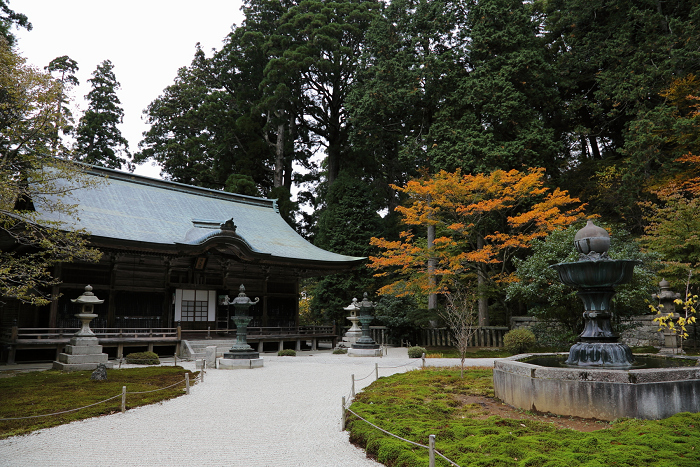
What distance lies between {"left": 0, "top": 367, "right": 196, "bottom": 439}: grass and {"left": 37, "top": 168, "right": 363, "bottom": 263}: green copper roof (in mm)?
6648

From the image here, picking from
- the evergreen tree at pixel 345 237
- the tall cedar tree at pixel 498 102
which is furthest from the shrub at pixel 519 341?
the evergreen tree at pixel 345 237

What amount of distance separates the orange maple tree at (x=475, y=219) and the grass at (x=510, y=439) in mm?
12632

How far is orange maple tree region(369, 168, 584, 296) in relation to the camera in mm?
19422

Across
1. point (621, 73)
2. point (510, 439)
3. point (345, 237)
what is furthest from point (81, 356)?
point (621, 73)

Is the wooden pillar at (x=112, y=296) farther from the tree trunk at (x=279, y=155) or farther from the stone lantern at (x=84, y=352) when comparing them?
the tree trunk at (x=279, y=155)

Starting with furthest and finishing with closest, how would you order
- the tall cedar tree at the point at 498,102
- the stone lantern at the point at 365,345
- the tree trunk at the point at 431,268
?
the tall cedar tree at the point at 498,102
the tree trunk at the point at 431,268
the stone lantern at the point at 365,345

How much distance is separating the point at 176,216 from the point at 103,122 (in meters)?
19.2

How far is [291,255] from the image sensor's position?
23.0 meters

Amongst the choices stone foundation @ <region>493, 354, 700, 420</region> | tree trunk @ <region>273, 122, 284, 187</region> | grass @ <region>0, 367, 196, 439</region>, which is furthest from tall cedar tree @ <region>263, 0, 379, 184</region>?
stone foundation @ <region>493, 354, 700, 420</region>

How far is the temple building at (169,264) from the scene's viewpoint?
1769 centimetres

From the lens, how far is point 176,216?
75.6ft

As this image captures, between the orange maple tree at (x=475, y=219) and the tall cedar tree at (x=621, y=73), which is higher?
the tall cedar tree at (x=621, y=73)

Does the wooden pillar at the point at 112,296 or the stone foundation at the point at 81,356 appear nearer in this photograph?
the stone foundation at the point at 81,356

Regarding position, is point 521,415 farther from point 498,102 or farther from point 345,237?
point 345,237
